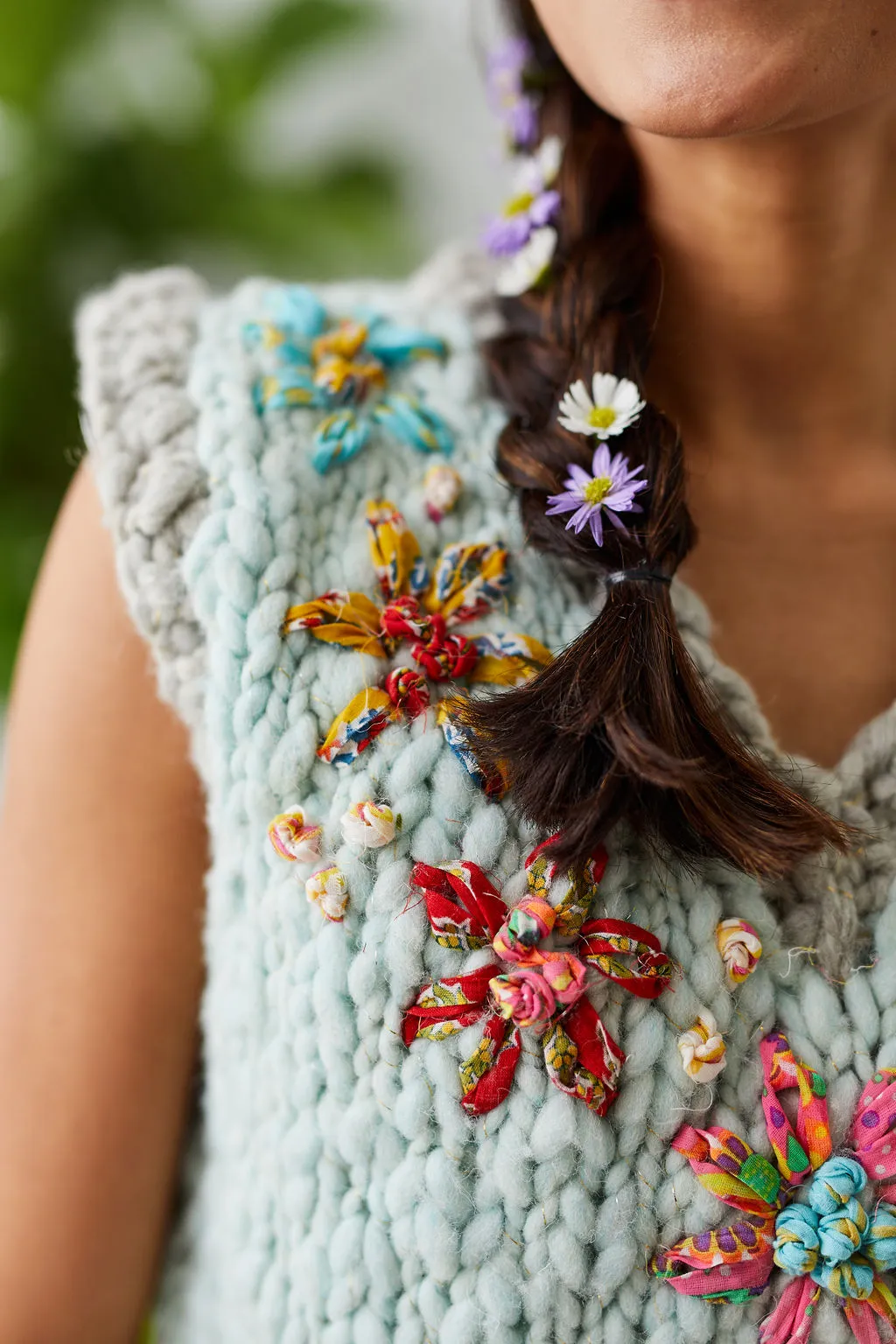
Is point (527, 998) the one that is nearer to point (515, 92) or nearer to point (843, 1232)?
point (843, 1232)

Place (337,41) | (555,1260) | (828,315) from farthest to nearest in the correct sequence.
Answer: (337,41), (828,315), (555,1260)

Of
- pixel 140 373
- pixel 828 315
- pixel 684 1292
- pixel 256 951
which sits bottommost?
pixel 684 1292

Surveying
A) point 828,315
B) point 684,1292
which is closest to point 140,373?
point 828,315

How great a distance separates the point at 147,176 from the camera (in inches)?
50.7

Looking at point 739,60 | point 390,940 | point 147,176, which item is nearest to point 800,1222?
point 390,940

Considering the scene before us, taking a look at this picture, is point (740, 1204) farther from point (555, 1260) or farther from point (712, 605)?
point (712, 605)

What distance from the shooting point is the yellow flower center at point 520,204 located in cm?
86

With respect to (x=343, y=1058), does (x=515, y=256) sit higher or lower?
higher

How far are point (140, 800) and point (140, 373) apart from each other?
0.27 meters

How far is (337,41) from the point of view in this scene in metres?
1.30

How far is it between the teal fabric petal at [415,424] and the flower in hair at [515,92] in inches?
12.0

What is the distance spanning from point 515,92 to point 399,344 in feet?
0.96

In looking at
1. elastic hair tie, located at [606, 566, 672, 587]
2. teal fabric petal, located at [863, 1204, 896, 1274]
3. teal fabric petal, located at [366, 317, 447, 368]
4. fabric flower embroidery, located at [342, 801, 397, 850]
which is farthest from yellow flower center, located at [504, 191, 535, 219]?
teal fabric petal, located at [863, 1204, 896, 1274]

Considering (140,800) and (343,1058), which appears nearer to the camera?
→ (343,1058)
